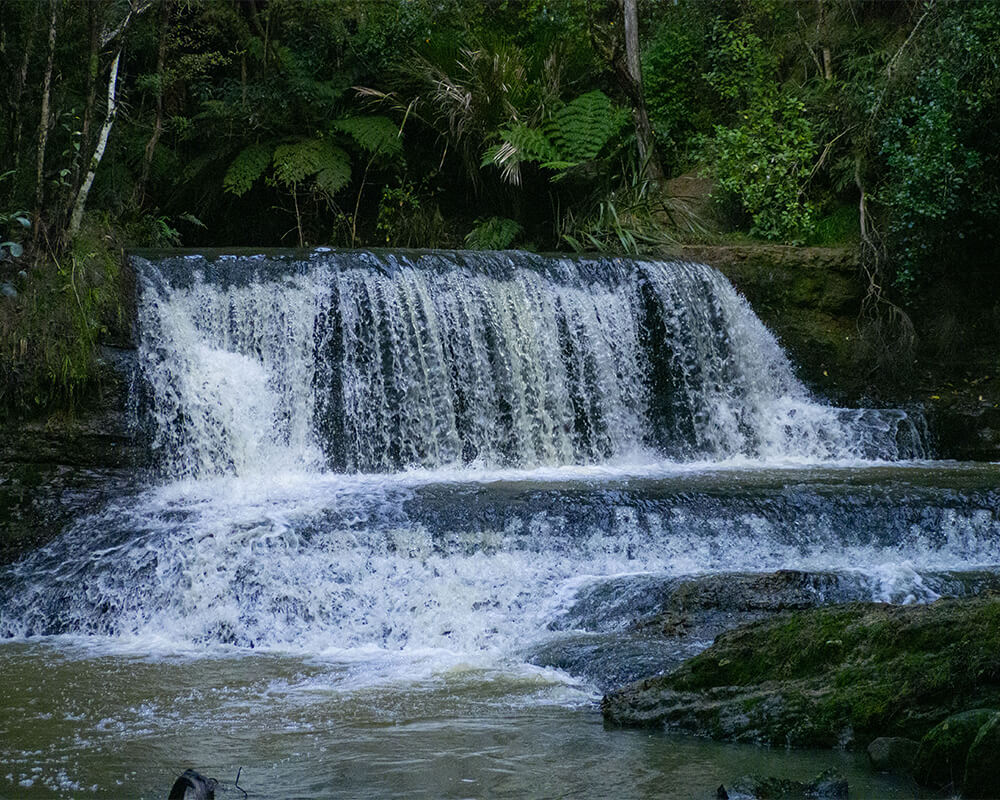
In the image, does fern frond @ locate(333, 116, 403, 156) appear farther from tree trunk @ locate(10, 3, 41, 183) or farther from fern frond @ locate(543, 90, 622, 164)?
tree trunk @ locate(10, 3, 41, 183)

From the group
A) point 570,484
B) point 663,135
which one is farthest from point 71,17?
point 663,135

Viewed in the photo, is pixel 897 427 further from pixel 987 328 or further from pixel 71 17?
pixel 71 17

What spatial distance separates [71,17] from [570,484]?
6378mm

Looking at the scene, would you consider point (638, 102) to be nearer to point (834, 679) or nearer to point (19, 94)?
point (19, 94)

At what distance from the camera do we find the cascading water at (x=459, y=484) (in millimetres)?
6484

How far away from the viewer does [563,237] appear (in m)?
13.3

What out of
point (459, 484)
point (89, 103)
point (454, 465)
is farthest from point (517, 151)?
point (459, 484)

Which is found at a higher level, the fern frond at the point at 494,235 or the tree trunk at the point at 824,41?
the tree trunk at the point at 824,41

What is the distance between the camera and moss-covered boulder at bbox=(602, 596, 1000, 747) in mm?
4164

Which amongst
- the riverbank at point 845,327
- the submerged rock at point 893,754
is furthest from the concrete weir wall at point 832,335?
the submerged rock at point 893,754

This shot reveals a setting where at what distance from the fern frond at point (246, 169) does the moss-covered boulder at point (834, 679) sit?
32.4 ft

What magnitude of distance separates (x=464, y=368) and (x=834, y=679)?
20.2ft

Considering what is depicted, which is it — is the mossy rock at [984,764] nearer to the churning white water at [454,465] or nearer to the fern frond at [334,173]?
the churning white water at [454,465]

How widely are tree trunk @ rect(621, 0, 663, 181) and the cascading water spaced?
2798mm
